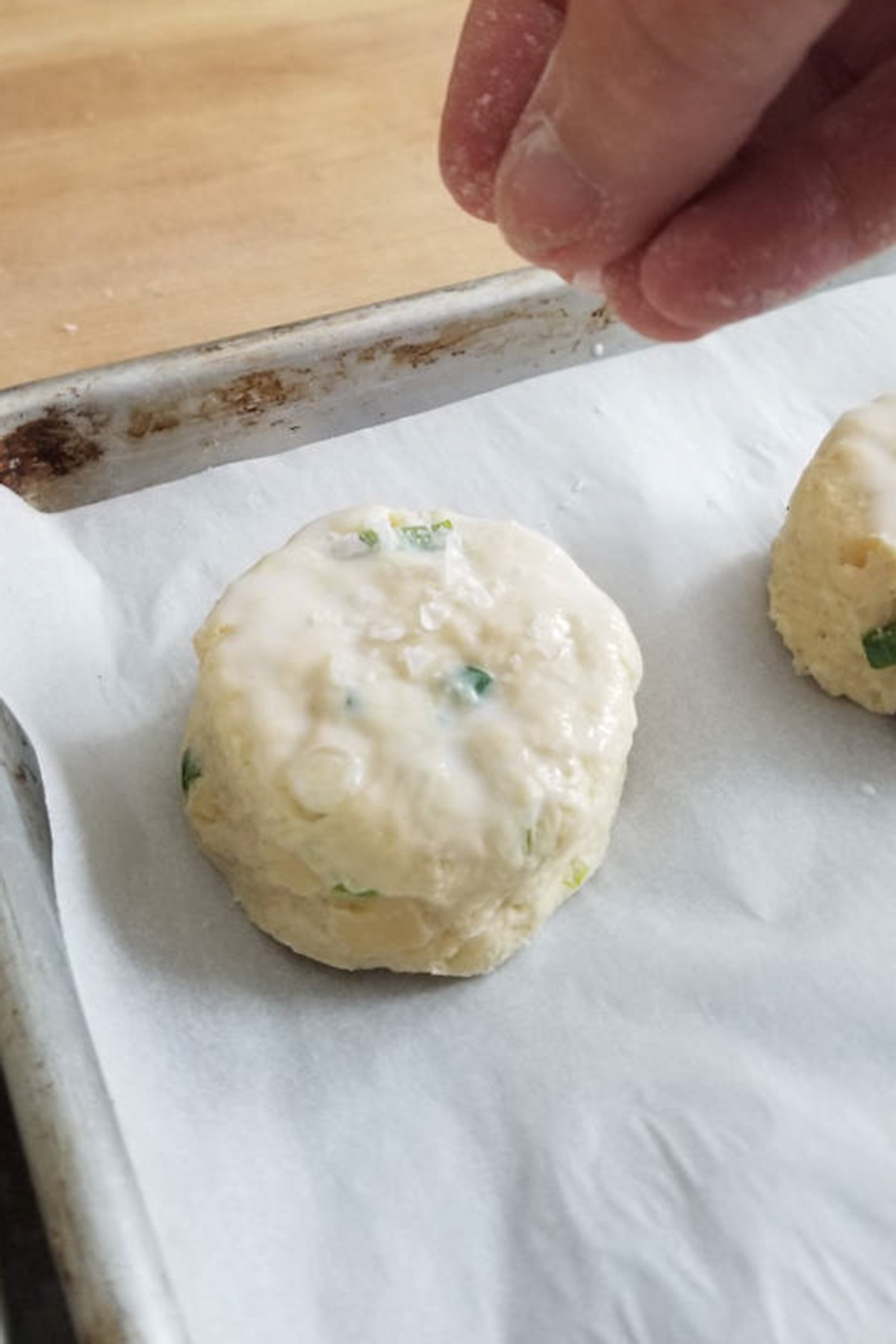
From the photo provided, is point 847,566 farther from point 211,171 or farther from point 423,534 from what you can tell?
point 211,171

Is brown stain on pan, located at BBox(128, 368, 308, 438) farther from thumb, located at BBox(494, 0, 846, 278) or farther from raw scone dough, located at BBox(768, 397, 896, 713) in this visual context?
thumb, located at BBox(494, 0, 846, 278)

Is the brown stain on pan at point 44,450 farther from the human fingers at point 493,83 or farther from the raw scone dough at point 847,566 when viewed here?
the raw scone dough at point 847,566

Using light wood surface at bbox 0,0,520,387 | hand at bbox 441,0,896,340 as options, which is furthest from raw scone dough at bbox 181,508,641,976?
light wood surface at bbox 0,0,520,387

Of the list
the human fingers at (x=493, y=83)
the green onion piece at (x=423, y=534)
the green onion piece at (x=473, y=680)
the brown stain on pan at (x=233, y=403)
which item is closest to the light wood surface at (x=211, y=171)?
the brown stain on pan at (x=233, y=403)

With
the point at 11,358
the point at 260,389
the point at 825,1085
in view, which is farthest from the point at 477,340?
the point at 825,1085

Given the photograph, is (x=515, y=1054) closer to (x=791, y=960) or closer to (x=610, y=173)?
(x=791, y=960)

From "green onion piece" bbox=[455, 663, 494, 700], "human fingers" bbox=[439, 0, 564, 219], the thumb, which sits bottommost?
"green onion piece" bbox=[455, 663, 494, 700]
